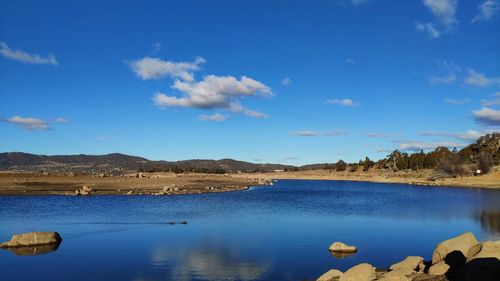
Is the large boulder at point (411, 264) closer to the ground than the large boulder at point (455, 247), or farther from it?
closer to the ground

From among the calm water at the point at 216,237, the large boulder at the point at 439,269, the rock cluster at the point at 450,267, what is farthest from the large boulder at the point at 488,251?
the calm water at the point at 216,237

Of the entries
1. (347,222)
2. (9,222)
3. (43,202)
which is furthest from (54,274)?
(43,202)

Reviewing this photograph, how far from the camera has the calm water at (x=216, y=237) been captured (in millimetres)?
24505

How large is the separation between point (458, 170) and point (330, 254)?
133043 mm

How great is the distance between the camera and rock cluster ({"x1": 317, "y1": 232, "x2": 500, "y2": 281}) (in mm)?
18844

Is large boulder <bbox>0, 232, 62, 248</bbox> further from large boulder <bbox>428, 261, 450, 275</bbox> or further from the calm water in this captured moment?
large boulder <bbox>428, 261, 450, 275</bbox>

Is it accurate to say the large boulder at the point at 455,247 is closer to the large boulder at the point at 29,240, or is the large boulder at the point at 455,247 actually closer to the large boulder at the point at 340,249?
the large boulder at the point at 340,249

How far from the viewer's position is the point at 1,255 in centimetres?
2844

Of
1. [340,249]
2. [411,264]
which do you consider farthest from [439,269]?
[340,249]

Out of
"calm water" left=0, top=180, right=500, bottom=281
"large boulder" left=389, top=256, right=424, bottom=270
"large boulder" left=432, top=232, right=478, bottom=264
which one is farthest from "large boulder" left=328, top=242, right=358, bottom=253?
"large boulder" left=432, top=232, right=478, bottom=264

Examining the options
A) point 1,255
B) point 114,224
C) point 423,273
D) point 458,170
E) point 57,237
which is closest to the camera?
point 423,273

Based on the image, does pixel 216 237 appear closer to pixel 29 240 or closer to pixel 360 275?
pixel 29 240

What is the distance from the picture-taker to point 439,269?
21266mm

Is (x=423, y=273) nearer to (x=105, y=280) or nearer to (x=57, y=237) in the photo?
(x=105, y=280)
